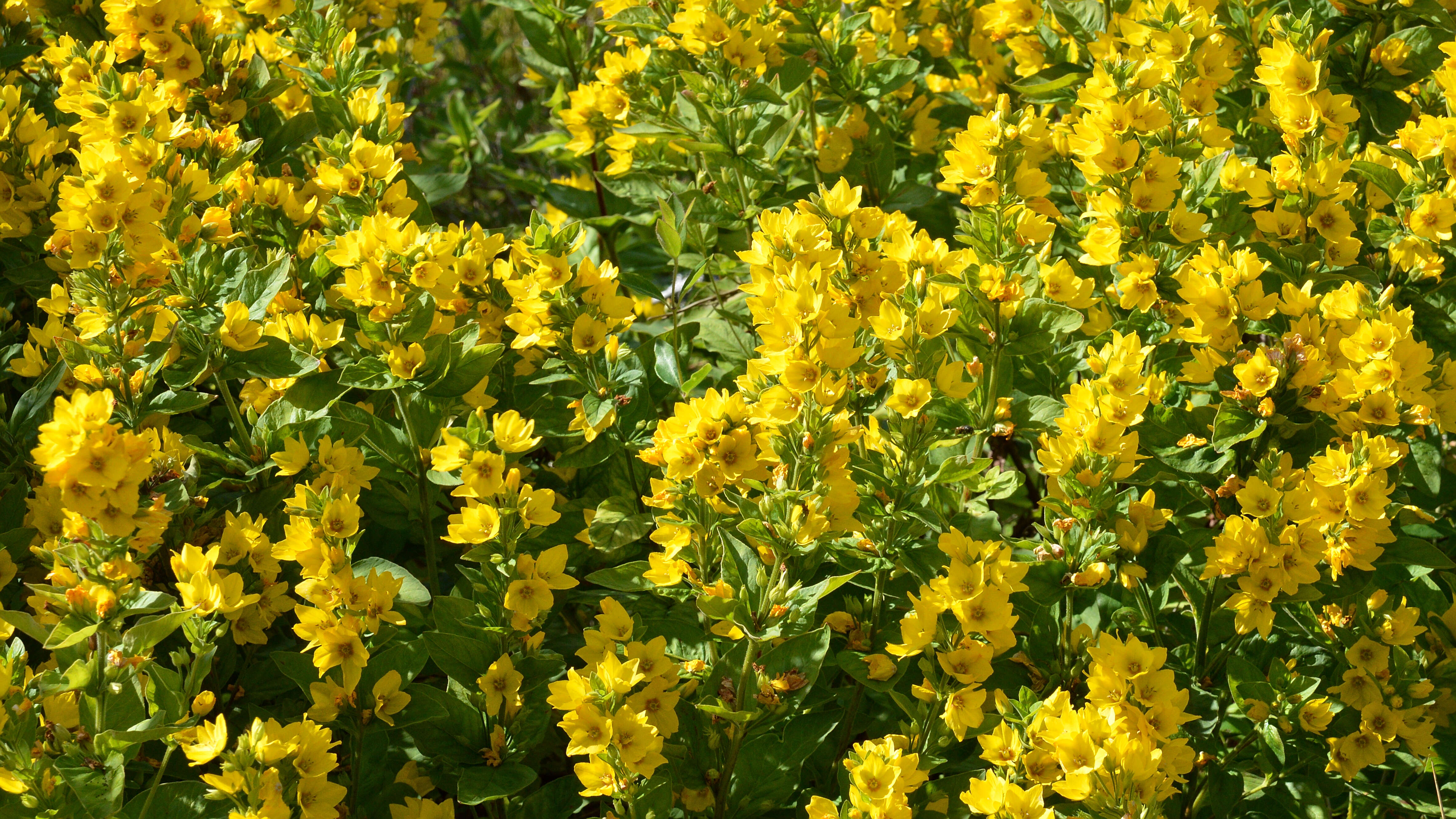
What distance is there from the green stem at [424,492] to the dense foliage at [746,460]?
0.04 ft

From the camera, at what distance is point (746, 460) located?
6.37ft

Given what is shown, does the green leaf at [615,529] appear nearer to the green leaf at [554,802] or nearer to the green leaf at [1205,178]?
the green leaf at [554,802]

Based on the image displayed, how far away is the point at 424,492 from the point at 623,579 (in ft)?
1.74

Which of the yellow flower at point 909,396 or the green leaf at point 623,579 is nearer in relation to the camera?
the yellow flower at point 909,396

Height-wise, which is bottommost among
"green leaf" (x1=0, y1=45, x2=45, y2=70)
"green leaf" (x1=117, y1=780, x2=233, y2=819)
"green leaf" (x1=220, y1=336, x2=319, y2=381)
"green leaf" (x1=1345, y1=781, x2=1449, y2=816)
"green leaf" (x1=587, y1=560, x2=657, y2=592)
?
"green leaf" (x1=1345, y1=781, x2=1449, y2=816)

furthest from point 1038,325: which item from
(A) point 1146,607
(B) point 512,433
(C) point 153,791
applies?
(C) point 153,791

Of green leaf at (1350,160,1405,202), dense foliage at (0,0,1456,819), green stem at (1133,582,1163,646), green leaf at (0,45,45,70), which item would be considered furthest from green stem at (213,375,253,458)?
green leaf at (1350,160,1405,202)

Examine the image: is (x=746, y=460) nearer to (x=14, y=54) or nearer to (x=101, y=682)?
(x=101, y=682)

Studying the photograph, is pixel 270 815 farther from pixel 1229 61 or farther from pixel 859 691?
pixel 1229 61

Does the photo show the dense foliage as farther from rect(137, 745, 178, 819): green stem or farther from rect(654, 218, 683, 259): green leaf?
rect(654, 218, 683, 259): green leaf

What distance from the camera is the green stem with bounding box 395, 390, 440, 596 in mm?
2297

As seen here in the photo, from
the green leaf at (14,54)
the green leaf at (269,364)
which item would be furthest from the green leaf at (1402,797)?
the green leaf at (14,54)

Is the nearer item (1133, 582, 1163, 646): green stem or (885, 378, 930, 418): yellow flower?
(885, 378, 930, 418): yellow flower

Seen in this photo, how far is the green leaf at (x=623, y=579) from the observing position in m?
2.13
